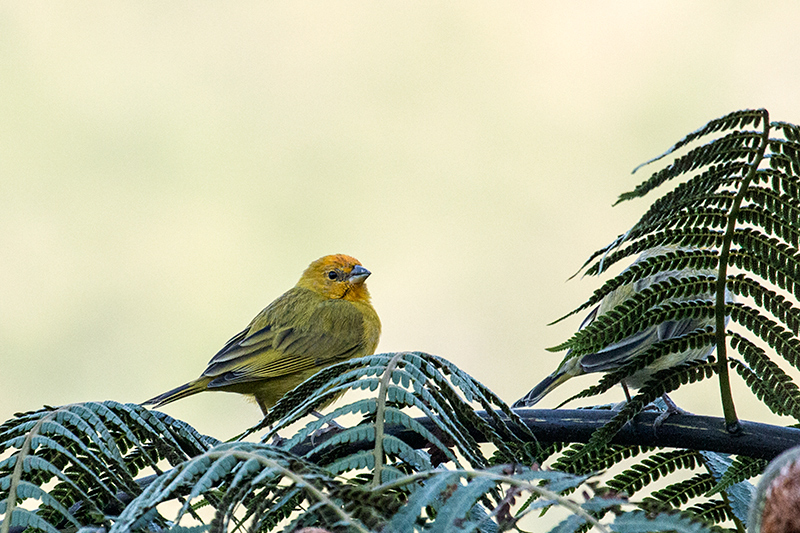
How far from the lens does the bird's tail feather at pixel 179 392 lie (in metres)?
4.62

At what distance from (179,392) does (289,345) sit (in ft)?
2.52

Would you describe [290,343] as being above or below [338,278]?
below

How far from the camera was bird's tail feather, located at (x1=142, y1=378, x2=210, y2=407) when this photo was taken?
4.62m

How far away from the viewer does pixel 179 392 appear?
4664 millimetres

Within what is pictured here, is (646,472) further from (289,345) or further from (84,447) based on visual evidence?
(289,345)

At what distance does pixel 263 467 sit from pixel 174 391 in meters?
4.00

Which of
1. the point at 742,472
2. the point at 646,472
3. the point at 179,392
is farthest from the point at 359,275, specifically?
the point at 742,472

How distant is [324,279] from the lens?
6.14m

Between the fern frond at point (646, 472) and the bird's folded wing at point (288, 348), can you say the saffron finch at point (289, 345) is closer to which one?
the bird's folded wing at point (288, 348)

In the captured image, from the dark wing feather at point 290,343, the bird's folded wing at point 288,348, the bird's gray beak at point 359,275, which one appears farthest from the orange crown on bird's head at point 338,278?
the bird's folded wing at point 288,348

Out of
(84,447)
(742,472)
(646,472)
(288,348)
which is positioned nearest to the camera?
(84,447)

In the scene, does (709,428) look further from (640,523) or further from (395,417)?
(640,523)

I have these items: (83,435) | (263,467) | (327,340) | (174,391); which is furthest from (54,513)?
(327,340)

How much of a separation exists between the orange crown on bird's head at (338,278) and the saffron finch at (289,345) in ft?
0.03
